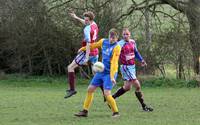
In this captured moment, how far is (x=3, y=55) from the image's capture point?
2681 cm

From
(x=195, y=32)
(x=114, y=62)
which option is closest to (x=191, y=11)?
(x=195, y=32)

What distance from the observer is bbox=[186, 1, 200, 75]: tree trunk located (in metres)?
23.5

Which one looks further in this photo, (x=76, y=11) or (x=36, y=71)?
(x=36, y=71)

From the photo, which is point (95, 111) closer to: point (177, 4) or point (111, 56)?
point (111, 56)

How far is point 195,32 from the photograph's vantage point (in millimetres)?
23625

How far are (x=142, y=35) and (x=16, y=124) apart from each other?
13.7 metres

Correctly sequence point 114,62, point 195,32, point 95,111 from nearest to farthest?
1. point 114,62
2. point 95,111
3. point 195,32

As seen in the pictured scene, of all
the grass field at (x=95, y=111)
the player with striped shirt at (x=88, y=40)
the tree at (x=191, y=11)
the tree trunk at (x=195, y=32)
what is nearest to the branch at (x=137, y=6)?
the tree at (x=191, y=11)

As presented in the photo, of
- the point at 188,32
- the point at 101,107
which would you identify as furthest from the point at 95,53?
the point at 188,32

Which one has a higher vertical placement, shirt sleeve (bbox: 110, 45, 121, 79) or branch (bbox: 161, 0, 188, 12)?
branch (bbox: 161, 0, 188, 12)

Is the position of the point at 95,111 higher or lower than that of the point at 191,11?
lower

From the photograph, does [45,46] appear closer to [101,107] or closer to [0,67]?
[0,67]

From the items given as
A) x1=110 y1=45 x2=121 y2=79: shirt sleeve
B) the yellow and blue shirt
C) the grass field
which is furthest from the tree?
x1=110 y1=45 x2=121 y2=79: shirt sleeve

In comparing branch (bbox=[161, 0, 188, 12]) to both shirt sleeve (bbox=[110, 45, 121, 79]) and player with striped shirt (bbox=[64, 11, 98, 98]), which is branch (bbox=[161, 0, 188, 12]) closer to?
player with striped shirt (bbox=[64, 11, 98, 98])
